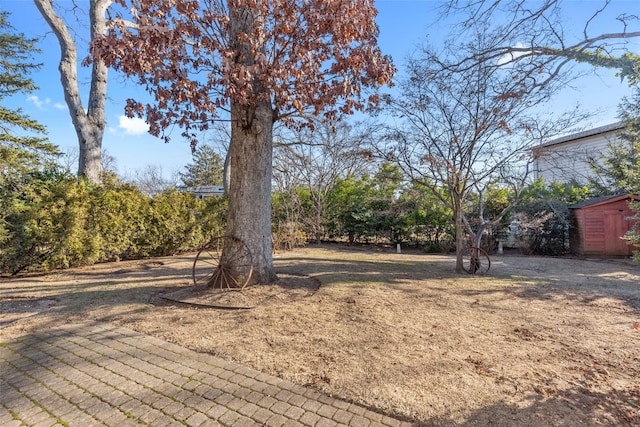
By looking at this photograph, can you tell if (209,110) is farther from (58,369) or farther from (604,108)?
(604,108)

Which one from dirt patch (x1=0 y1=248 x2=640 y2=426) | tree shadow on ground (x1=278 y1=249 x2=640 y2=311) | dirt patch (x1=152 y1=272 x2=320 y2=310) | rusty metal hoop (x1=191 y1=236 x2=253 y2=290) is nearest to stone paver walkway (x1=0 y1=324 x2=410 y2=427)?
dirt patch (x1=0 y1=248 x2=640 y2=426)

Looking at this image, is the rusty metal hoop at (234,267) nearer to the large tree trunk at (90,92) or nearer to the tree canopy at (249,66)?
the tree canopy at (249,66)

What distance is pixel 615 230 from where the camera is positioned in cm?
975

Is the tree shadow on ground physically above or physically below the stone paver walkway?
above

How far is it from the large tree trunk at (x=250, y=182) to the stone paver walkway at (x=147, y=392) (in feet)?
7.22

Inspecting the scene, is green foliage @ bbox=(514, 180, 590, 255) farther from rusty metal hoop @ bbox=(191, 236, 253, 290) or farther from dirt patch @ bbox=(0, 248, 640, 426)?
rusty metal hoop @ bbox=(191, 236, 253, 290)

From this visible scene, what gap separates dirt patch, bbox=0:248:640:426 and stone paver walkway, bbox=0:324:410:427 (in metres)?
0.19

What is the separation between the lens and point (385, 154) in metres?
6.81

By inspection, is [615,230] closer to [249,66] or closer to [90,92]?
[249,66]

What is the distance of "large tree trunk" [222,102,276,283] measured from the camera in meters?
4.95

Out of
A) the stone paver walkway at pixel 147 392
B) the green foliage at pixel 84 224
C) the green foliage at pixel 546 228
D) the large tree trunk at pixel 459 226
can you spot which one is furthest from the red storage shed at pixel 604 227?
the green foliage at pixel 84 224

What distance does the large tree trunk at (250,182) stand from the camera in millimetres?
4945

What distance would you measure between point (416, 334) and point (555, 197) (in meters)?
11.0

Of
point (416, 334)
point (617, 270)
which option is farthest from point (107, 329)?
point (617, 270)
